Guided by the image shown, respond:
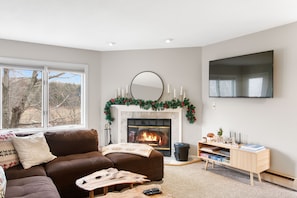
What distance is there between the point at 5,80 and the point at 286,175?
502 cm

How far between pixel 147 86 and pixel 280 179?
2.88 m

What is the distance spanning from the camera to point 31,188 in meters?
2.03

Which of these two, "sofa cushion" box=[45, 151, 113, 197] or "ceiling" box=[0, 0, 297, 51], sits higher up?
"ceiling" box=[0, 0, 297, 51]

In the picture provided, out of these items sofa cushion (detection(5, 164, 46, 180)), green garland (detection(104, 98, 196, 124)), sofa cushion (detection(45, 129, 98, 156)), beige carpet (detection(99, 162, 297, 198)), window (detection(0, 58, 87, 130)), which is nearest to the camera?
sofa cushion (detection(5, 164, 46, 180))

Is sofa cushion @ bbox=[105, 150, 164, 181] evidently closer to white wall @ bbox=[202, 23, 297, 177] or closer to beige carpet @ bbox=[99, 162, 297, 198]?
beige carpet @ bbox=[99, 162, 297, 198]

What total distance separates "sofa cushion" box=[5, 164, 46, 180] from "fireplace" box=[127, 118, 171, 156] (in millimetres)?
2280

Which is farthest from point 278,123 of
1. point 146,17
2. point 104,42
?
point 104,42

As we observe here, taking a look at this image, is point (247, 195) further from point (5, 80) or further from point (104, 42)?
point (5, 80)

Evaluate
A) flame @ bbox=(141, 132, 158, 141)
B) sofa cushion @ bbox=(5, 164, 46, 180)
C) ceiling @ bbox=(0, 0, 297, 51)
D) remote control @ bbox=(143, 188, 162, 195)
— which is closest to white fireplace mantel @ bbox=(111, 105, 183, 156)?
flame @ bbox=(141, 132, 158, 141)

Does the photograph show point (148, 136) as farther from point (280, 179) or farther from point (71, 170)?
point (280, 179)

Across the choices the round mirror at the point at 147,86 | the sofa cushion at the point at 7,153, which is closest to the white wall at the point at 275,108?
the round mirror at the point at 147,86

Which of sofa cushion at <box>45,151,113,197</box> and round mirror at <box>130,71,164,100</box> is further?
round mirror at <box>130,71,164,100</box>

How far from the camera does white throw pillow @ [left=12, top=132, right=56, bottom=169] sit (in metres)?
2.65

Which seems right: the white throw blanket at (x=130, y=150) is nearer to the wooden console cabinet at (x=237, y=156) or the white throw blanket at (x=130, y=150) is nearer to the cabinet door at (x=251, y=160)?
the wooden console cabinet at (x=237, y=156)
